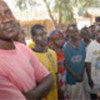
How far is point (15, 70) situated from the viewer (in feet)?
5.27

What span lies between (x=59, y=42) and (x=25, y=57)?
210cm

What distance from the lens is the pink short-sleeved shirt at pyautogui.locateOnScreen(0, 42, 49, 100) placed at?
156 centimetres

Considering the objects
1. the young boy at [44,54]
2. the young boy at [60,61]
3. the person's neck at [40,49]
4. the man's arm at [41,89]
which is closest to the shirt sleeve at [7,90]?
the man's arm at [41,89]

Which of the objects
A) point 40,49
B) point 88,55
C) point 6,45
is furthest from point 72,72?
point 6,45

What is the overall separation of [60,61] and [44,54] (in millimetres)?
705

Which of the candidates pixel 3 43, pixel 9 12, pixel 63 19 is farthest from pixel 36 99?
pixel 63 19

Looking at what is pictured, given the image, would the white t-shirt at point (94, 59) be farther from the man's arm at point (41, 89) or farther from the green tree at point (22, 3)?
the green tree at point (22, 3)

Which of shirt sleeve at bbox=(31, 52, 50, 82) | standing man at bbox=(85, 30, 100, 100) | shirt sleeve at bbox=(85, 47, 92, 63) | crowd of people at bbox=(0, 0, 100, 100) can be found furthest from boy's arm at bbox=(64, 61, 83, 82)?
shirt sleeve at bbox=(31, 52, 50, 82)

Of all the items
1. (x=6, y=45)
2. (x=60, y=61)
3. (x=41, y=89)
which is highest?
(x=6, y=45)

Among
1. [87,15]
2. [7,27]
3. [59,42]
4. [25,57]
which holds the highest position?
[7,27]

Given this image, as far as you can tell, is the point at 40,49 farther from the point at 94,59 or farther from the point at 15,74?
the point at 15,74

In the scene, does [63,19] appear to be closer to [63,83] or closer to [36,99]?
[63,83]

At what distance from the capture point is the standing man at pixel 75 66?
4.15 metres

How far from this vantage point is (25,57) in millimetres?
1744
